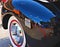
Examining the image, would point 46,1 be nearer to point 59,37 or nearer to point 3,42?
point 59,37

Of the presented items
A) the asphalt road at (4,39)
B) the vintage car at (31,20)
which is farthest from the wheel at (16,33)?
the asphalt road at (4,39)

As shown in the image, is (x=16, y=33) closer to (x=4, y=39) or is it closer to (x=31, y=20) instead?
(x=31, y=20)

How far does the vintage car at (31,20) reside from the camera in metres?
3.58

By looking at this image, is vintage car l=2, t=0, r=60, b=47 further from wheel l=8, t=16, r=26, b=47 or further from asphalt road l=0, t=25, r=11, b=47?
asphalt road l=0, t=25, r=11, b=47

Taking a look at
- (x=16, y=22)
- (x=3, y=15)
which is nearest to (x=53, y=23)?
(x=16, y=22)

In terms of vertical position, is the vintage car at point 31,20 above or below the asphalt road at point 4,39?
above

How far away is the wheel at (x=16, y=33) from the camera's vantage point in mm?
4062

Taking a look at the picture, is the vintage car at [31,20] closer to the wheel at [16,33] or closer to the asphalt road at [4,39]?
the wheel at [16,33]

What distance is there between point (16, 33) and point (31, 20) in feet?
2.21

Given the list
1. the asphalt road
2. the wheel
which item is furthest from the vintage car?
the asphalt road

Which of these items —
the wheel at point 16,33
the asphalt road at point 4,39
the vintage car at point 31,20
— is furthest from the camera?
the asphalt road at point 4,39

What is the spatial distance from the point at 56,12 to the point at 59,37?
46 cm

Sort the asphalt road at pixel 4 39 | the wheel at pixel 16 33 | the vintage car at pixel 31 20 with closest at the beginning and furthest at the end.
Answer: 1. the vintage car at pixel 31 20
2. the wheel at pixel 16 33
3. the asphalt road at pixel 4 39

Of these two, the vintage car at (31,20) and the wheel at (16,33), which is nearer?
the vintage car at (31,20)
